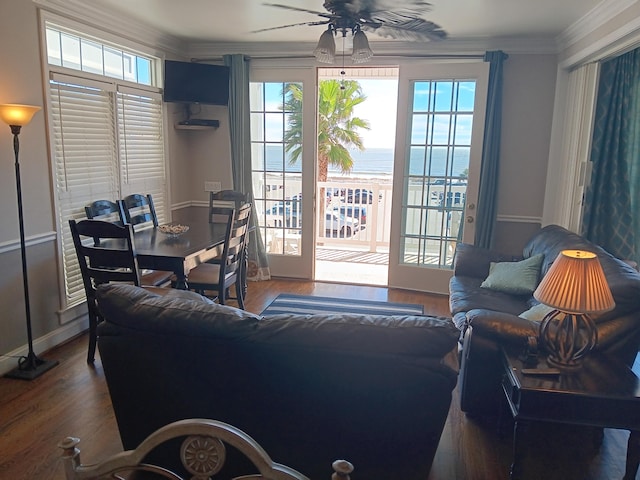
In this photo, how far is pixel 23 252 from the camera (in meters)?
2.99

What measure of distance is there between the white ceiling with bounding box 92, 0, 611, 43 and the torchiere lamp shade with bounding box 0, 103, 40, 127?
4.24 ft

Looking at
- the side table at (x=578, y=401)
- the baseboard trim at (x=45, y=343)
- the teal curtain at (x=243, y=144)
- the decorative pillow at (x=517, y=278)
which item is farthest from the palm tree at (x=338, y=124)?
the side table at (x=578, y=401)

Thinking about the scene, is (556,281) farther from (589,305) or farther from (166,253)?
(166,253)

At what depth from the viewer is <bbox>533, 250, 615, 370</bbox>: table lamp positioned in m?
1.97

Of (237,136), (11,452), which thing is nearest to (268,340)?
(11,452)

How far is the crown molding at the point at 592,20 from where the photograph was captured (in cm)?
A: 312

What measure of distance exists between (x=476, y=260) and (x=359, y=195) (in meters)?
3.10

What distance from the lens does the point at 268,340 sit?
5.72 feet

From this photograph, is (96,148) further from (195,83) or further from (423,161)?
(423,161)

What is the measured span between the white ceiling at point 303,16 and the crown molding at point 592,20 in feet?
0.15

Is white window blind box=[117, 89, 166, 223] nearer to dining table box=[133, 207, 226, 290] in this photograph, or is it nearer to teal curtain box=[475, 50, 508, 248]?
dining table box=[133, 207, 226, 290]

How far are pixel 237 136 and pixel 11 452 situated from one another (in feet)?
11.7

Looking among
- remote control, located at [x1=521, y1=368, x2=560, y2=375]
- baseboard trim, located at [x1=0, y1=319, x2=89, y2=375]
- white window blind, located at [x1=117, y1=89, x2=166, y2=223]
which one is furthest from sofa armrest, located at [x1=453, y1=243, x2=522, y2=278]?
baseboard trim, located at [x1=0, y1=319, x2=89, y2=375]

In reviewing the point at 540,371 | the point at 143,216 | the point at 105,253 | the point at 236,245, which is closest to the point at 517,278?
the point at 540,371
